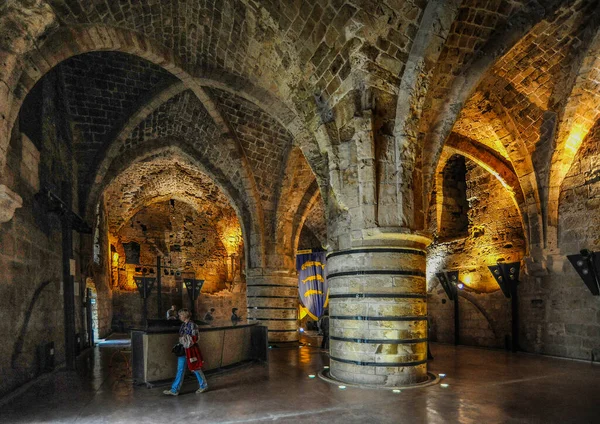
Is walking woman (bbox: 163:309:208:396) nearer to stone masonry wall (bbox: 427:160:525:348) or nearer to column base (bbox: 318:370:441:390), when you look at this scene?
column base (bbox: 318:370:441:390)

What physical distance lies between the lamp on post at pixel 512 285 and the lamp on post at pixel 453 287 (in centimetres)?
138

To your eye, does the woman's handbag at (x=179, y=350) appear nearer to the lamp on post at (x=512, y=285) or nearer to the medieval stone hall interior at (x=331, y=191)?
the medieval stone hall interior at (x=331, y=191)

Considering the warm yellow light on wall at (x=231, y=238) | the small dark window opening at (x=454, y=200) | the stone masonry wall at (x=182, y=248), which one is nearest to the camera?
the small dark window opening at (x=454, y=200)

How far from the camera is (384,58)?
6.00 metres

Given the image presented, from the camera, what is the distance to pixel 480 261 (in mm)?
11469

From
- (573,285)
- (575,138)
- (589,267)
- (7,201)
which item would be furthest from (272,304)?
(575,138)

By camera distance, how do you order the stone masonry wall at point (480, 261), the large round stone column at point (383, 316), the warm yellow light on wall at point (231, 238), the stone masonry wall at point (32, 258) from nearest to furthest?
1. the large round stone column at point (383, 316)
2. the stone masonry wall at point (32, 258)
3. the stone masonry wall at point (480, 261)
4. the warm yellow light on wall at point (231, 238)

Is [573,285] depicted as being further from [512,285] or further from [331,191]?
[331,191]

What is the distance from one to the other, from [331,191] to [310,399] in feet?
9.59

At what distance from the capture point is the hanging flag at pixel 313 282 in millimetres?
15859

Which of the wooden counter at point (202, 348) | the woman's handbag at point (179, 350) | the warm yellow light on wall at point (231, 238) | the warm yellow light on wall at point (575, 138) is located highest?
the warm yellow light on wall at point (575, 138)

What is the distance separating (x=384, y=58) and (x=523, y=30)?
1.92 meters

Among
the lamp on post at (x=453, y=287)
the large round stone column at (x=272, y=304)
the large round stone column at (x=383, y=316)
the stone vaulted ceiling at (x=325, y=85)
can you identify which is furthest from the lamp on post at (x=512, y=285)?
the large round stone column at (x=272, y=304)

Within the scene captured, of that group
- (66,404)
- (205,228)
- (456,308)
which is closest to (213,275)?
(205,228)
